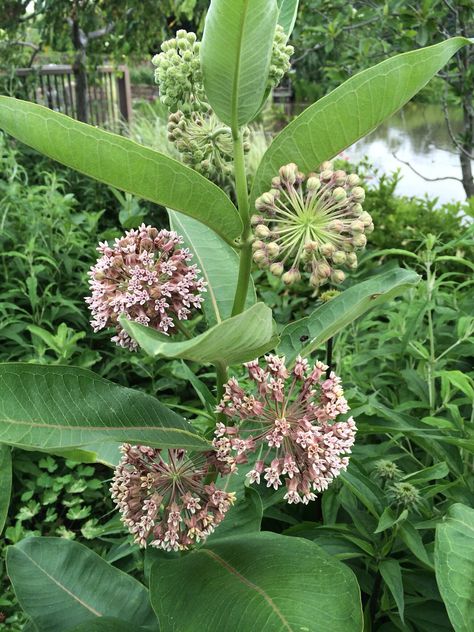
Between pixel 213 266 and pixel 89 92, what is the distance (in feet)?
26.4

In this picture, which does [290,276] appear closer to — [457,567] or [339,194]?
[339,194]

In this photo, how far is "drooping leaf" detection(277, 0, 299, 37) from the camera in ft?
3.21

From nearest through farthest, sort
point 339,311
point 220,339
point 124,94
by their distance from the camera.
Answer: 1. point 220,339
2. point 339,311
3. point 124,94

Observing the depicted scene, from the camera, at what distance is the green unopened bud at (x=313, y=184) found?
81 cm

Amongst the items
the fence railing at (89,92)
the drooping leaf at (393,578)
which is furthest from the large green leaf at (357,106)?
the fence railing at (89,92)

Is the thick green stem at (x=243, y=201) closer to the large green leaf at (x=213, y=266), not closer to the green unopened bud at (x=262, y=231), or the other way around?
the green unopened bud at (x=262, y=231)

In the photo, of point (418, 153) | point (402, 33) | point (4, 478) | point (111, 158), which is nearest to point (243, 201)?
point (111, 158)

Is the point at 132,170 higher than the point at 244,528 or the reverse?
higher

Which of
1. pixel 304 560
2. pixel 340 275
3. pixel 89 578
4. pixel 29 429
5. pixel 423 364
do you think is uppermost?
pixel 340 275

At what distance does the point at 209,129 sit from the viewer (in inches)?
39.0

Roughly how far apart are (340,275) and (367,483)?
1.78 ft

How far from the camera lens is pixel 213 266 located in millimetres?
1151

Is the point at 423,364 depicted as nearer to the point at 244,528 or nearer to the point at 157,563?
the point at 244,528

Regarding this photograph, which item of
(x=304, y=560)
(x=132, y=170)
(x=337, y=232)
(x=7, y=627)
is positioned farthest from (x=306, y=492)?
(x=7, y=627)
